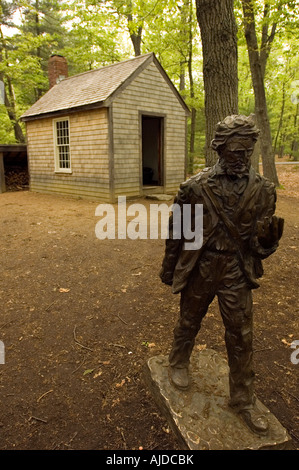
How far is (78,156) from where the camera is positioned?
1315 centimetres

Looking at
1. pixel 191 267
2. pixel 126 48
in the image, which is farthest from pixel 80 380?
pixel 126 48

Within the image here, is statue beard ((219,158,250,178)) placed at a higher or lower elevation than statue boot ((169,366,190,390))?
higher

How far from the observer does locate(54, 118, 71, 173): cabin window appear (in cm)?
1388

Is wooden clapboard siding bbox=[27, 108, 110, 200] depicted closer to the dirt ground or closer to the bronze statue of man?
the dirt ground

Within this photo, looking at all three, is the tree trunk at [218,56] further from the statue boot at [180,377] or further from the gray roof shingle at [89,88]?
the gray roof shingle at [89,88]

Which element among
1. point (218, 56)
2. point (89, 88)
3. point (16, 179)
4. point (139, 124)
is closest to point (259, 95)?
point (139, 124)

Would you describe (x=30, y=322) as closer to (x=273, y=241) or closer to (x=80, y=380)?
(x=80, y=380)

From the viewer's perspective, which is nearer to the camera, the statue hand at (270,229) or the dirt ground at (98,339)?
the statue hand at (270,229)

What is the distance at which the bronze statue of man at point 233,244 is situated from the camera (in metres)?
2.28

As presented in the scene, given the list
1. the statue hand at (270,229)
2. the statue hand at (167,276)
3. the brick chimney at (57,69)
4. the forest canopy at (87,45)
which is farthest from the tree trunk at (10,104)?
the statue hand at (270,229)

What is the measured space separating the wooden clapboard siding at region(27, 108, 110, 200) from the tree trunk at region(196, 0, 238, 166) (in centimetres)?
658

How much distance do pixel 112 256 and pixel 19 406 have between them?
12.9 feet

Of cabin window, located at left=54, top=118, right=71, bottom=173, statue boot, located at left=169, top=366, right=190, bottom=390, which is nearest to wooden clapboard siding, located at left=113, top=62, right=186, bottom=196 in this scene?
cabin window, located at left=54, top=118, right=71, bottom=173

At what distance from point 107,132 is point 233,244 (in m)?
10.1
